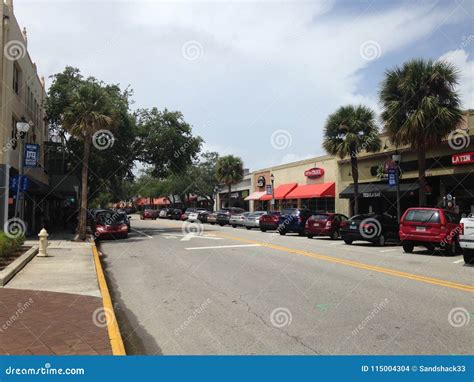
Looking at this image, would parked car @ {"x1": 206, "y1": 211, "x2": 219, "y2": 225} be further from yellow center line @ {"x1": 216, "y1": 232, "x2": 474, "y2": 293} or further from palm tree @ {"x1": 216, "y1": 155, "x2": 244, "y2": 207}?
yellow center line @ {"x1": 216, "y1": 232, "x2": 474, "y2": 293}

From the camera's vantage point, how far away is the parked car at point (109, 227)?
22312 millimetres

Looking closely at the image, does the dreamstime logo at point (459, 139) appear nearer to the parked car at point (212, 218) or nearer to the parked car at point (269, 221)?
the parked car at point (269, 221)

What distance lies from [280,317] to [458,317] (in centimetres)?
265

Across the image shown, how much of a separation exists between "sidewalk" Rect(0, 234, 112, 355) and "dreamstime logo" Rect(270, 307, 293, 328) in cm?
240

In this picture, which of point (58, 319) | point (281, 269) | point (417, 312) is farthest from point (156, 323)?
point (281, 269)

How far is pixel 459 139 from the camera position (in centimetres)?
2442

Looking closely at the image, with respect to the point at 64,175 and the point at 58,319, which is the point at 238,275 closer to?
the point at 58,319

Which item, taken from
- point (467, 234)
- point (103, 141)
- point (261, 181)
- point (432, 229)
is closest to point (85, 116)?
point (103, 141)

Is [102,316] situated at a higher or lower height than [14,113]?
lower

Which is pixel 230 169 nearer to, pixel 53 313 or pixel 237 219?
pixel 237 219

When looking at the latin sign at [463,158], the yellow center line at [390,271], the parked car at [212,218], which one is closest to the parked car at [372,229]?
the yellow center line at [390,271]

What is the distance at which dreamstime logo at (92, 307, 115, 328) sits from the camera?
648cm

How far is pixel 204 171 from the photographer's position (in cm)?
6438

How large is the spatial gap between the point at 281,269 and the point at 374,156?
2177cm
